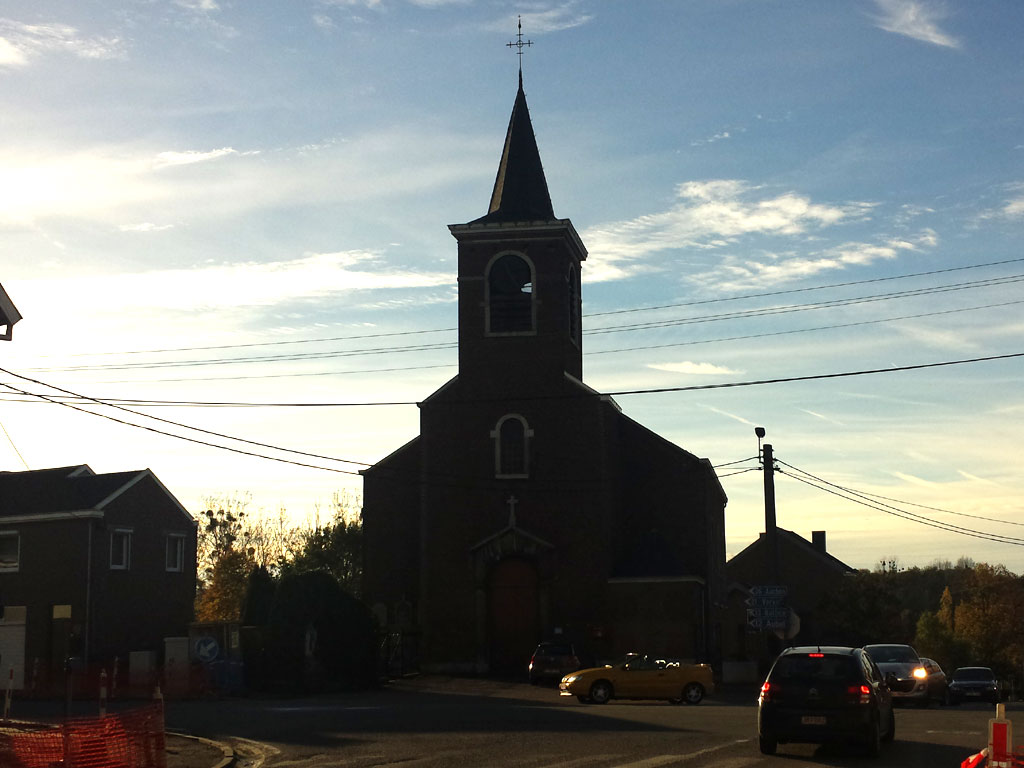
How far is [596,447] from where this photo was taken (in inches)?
1801

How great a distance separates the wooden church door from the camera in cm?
4547

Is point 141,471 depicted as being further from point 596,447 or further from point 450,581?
point 596,447

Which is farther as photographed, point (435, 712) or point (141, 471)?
point (141, 471)

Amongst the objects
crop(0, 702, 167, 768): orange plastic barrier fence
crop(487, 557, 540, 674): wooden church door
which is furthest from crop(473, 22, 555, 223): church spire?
crop(0, 702, 167, 768): orange plastic barrier fence

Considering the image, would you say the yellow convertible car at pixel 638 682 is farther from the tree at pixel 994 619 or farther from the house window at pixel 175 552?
the tree at pixel 994 619

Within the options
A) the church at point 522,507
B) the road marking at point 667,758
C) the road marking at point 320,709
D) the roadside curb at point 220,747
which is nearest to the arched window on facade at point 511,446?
the church at point 522,507

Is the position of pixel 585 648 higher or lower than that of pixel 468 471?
lower

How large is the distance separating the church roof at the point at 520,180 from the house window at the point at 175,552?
709 inches

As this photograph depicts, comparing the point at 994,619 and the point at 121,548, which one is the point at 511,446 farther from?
the point at 994,619

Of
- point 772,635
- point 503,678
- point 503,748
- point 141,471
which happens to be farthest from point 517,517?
point 503,748

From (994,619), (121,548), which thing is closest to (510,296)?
Answer: (121,548)

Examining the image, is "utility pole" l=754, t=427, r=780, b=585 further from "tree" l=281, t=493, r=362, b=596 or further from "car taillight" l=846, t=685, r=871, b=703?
"tree" l=281, t=493, r=362, b=596

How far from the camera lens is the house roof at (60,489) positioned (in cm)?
4684

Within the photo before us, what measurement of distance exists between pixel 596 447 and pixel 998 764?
34.4m
